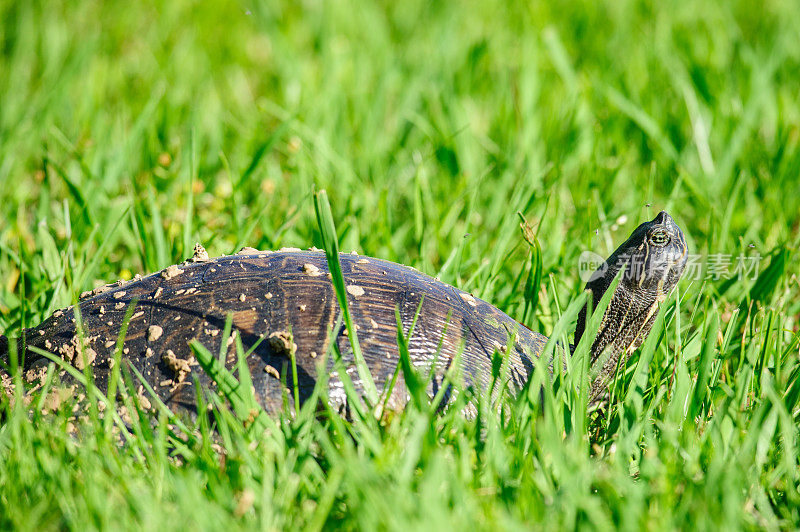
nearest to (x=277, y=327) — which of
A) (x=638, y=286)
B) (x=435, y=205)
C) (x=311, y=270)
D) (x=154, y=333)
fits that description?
(x=311, y=270)

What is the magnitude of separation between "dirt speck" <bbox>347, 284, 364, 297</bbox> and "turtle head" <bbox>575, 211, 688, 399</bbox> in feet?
2.38

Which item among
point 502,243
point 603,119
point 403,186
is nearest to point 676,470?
point 502,243

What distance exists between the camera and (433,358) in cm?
187

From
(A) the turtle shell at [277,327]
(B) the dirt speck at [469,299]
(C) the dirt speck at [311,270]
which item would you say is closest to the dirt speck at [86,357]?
(A) the turtle shell at [277,327]

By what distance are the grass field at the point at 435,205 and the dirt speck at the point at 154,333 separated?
0.78ft

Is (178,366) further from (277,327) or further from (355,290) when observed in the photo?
(355,290)

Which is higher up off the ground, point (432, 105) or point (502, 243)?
point (432, 105)

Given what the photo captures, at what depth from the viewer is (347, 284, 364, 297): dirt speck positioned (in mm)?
1948

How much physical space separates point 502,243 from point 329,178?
3.84ft

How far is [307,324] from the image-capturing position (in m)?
1.87

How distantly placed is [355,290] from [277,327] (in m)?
0.24

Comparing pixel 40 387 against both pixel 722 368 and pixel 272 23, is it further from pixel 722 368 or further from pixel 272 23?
pixel 272 23

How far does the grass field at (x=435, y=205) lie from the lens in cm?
154

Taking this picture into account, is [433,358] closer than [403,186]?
Yes
